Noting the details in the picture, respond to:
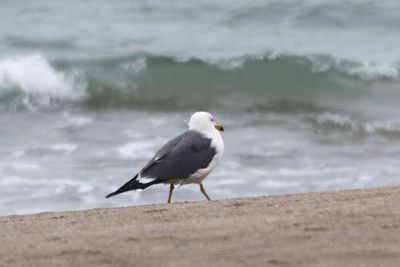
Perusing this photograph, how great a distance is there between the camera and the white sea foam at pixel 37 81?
Result: 511 inches

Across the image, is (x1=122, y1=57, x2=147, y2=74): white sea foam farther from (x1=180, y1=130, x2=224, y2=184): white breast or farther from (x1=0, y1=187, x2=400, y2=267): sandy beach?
(x1=0, y1=187, x2=400, y2=267): sandy beach

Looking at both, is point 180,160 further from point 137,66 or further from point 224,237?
point 137,66

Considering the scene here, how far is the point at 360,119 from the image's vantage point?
11.5 m

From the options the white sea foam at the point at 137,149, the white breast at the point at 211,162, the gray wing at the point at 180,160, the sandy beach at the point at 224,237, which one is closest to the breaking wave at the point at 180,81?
the white sea foam at the point at 137,149

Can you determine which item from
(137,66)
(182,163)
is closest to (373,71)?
(137,66)

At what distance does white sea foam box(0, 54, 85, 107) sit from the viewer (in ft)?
42.6

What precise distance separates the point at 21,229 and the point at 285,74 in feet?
28.5

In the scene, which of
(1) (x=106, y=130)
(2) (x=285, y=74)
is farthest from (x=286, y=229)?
(2) (x=285, y=74)

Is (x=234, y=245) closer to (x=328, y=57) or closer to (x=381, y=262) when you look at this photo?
(x=381, y=262)

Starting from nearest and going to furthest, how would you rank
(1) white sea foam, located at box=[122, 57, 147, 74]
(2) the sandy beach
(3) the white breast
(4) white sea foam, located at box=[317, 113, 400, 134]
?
(2) the sandy beach < (3) the white breast < (4) white sea foam, located at box=[317, 113, 400, 134] < (1) white sea foam, located at box=[122, 57, 147, 74]

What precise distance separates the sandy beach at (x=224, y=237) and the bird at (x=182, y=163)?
1093 millimetres

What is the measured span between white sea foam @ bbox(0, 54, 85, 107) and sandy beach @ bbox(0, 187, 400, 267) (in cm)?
754

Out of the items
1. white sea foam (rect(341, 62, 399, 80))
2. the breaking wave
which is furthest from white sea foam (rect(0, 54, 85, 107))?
white sea foam (rect(341, 62, 399, 80))

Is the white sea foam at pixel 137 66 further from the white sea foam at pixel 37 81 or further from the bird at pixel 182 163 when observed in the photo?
the bird at pixel 182 163
